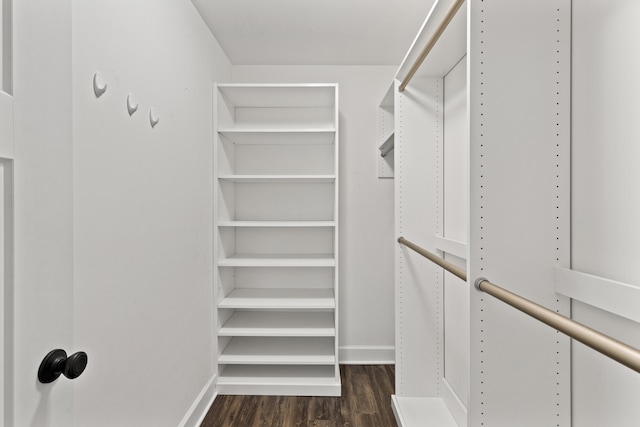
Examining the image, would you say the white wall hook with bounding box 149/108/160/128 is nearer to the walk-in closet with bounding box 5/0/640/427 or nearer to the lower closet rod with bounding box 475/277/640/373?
the walk-in closet with bounding box 5/0/640/427

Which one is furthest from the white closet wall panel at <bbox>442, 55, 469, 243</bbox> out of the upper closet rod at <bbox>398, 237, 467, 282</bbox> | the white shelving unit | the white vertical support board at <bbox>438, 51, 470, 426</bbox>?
the white shelving unit

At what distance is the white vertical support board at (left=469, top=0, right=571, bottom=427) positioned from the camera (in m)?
1.05

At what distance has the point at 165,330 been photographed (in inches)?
63.9

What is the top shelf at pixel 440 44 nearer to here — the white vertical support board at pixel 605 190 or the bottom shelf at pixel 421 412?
the white vertical support board at pixel 605 190

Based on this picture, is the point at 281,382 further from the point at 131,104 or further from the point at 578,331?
the point at 578,331

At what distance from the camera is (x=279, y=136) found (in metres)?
2.54

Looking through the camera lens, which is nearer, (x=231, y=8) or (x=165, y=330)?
(x=165, y=330)

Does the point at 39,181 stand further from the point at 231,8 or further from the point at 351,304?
the point at 351,304

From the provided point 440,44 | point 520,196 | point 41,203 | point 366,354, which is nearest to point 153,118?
point 41,203

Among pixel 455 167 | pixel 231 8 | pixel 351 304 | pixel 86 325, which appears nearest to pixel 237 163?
pixel 231 8

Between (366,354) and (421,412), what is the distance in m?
0.86

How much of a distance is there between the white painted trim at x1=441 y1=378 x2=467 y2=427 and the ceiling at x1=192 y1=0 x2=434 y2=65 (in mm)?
2026

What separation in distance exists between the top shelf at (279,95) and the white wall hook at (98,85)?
47.4 inches

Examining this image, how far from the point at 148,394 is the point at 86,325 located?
1.71 feet
